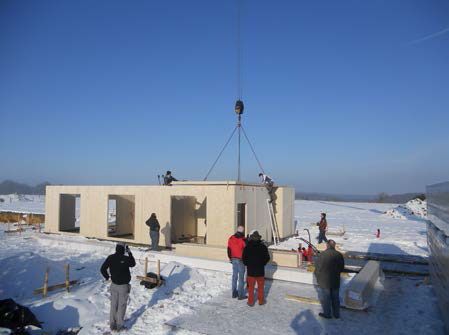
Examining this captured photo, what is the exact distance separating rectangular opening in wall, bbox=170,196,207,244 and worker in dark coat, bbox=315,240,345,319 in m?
9.74

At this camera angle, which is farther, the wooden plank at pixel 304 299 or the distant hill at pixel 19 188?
the distant hill at pixel 19 188

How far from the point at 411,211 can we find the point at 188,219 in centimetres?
2449

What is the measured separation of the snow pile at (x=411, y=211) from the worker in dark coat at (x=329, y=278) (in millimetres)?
26281

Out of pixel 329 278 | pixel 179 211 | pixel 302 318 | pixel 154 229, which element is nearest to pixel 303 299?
pixel 302 318

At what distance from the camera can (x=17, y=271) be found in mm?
10625

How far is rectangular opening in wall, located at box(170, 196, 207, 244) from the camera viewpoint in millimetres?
16688

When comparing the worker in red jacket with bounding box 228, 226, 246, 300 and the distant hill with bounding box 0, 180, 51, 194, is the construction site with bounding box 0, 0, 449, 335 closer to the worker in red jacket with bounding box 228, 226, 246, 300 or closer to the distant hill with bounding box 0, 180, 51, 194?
the worker in red jacket with bounding box 228, 226, 246, 300

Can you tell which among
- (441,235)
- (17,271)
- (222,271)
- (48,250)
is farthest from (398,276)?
(48,250)

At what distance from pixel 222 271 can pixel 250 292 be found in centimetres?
313

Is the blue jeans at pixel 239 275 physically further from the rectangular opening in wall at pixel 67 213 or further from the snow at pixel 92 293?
the rectangular opening in wall at pixel 67 213

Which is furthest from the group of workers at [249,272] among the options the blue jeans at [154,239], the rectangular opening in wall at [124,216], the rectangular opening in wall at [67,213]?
the rectangular opening in wall at [67,213]

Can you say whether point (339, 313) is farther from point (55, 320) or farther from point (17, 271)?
point (17, 271)

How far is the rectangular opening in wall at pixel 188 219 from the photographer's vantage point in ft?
54.7

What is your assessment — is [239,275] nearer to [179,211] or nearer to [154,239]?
[154,239]
